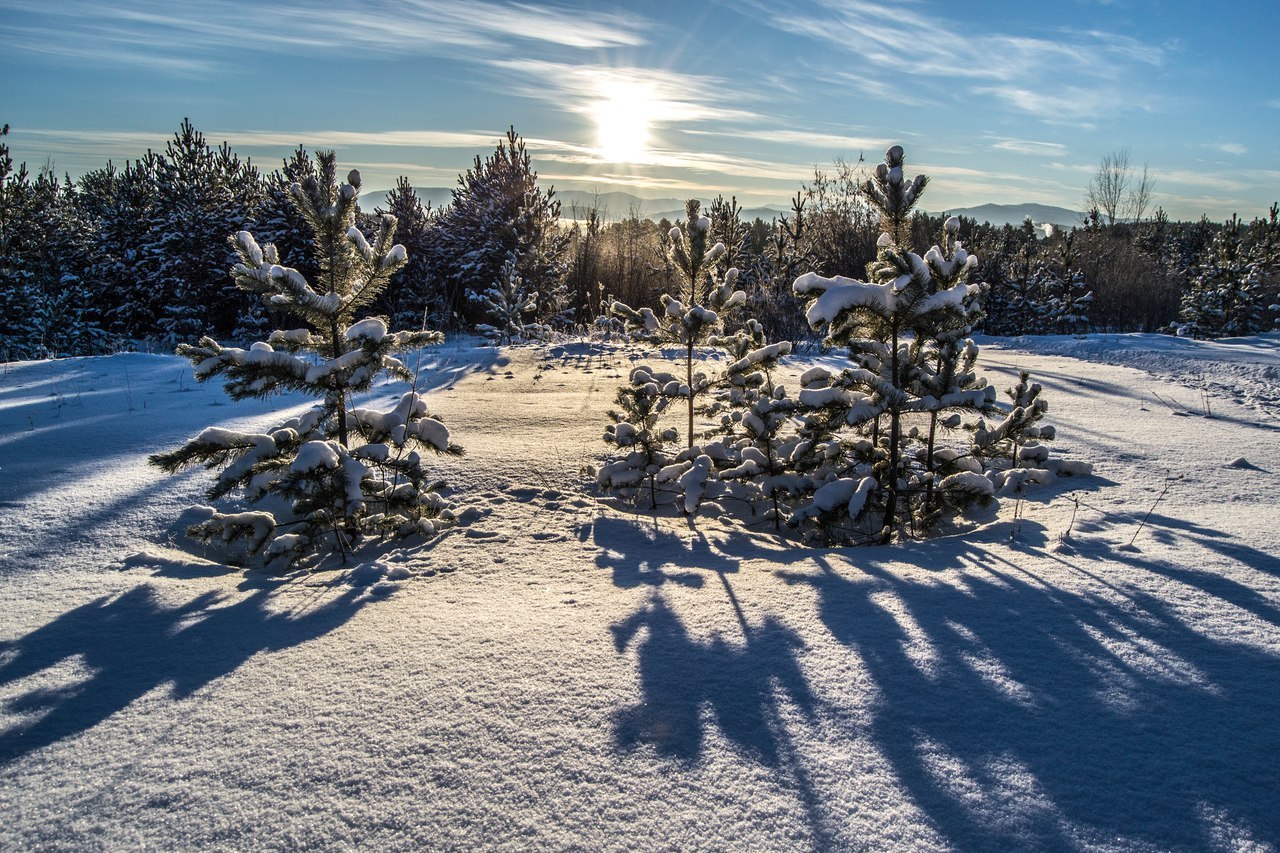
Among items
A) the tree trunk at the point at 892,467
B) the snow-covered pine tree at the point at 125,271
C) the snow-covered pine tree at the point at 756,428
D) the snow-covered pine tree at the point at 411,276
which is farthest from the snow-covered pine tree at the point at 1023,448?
the snow-covered pine tree at the point at 125,271

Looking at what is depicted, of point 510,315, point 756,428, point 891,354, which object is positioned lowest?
point 756,428

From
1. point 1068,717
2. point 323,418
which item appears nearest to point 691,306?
point 323,418

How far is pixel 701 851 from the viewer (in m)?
1.54

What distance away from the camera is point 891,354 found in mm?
4293

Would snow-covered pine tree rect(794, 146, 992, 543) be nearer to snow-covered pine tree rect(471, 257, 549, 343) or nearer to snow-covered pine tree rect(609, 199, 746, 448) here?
snow-covered pine tree rect(609, 199, 746, 448)

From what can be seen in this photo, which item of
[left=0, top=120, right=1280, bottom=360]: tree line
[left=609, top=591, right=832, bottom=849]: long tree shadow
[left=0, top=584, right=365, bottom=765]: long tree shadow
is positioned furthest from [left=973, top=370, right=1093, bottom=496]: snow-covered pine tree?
[left=0, top=120, right=1280, bottom=360]: tree line

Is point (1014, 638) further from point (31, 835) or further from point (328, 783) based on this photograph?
point (31, 835)

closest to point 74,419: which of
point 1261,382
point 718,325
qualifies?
point 718,325

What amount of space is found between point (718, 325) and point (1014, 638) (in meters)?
3.76

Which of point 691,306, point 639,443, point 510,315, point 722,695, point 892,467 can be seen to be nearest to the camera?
point 722,695

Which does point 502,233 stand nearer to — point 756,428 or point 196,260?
point 196,260

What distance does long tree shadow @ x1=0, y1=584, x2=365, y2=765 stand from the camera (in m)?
2.05

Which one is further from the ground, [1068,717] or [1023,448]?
[1023,448]

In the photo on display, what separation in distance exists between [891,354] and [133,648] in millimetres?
4065
